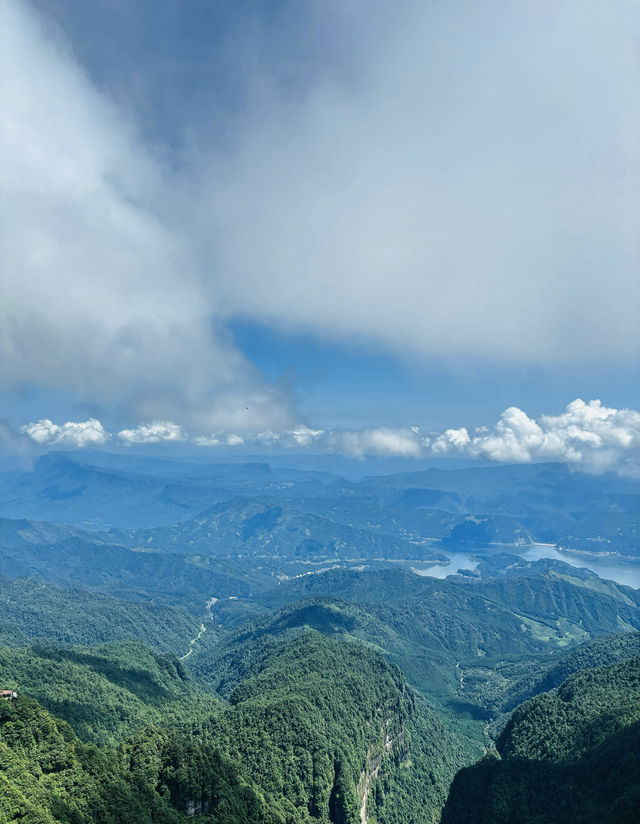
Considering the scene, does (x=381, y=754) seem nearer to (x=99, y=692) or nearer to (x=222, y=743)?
(x=222, y=743)

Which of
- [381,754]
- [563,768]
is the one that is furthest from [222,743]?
[563,768]

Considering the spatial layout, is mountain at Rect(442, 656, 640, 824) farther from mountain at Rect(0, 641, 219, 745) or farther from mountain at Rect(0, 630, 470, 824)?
mountain at Rect(0, 641, 219, 745)

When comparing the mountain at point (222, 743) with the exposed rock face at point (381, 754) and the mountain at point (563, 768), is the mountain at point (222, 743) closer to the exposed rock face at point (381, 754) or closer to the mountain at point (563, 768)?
the exposed rock face at point (381, 754)

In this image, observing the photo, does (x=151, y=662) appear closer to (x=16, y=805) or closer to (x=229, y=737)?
(x=229, y=737)

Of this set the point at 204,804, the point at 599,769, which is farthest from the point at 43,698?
the point at 599,769

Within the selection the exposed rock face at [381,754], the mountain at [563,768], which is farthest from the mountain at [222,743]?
the mountain at [563,768]

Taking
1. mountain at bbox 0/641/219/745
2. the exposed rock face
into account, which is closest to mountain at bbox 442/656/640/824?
the exposed rock face

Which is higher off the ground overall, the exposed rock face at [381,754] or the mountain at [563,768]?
the mountain at [563,768]

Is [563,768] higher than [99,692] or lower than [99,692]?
higher
